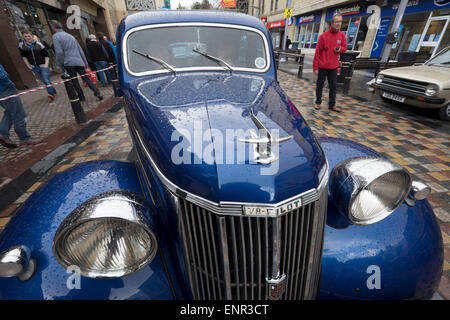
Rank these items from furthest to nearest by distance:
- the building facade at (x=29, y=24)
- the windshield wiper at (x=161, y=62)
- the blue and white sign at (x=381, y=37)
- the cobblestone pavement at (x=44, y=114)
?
the blue and white sign at (x=381, y=37) → the building facade at (x=29, y=24) → the cobblestone pavement at (x=44, y=114) → the windshield wiper at (x=161, y=62)

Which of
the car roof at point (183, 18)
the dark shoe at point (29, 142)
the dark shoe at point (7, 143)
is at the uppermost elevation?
the car roof at point (183, 18)

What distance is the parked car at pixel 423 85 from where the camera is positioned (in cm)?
506

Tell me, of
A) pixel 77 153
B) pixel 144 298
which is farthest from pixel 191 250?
pixel 77 153

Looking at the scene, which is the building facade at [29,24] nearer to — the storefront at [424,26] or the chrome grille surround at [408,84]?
the chrome grille surround at [408,84]

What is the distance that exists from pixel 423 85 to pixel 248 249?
6.51 metres

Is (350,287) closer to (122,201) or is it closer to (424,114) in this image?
(122,201)

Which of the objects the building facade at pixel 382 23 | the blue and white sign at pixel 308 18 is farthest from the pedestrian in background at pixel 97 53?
the blue and white sign at pixel 308 18

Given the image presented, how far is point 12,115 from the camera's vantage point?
4117 millimetres

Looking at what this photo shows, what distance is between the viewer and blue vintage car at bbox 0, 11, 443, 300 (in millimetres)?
1021

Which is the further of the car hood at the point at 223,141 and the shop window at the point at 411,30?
the shop window at the point at 411,30

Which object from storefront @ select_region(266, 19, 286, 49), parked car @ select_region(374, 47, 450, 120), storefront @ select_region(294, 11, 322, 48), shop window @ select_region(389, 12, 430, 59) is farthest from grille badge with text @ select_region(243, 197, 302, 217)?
storefront @ select_region(266, 19, 286, 49)

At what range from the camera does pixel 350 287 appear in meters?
1.34

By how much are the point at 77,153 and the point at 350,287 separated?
4308mm

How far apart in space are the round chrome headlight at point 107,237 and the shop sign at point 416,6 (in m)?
16.0
